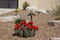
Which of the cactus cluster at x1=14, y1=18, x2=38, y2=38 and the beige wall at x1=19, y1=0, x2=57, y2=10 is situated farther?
the beige wall at x1=19, y1=0, x2=57, y2=10

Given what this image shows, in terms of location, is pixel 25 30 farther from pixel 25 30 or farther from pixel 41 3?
pixel 41 3

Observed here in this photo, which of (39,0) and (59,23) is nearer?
(59,23)

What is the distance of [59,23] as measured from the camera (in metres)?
12.3

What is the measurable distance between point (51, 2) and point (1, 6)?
15.9 ft

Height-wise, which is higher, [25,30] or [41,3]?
[25,30]

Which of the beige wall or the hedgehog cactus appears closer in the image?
the hedgehog cactus

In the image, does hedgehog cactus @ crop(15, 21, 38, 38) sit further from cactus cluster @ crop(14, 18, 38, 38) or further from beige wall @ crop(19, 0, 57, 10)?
beige wall @ crop(19, 0, 57, 10)

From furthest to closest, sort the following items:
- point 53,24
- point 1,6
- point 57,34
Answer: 1. point 1,6
2. point 53,24
3. point 57,34

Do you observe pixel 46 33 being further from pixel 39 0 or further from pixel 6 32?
pixel 39 0

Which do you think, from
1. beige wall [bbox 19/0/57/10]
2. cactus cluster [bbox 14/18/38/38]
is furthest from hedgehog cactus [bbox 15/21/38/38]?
beige wall [bbox 19/0/57/10]

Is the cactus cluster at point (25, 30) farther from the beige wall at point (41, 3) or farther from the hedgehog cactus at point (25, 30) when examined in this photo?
the beige wall at point (41, 3)

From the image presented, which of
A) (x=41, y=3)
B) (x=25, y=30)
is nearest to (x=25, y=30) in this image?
A: (x=25, y=30)

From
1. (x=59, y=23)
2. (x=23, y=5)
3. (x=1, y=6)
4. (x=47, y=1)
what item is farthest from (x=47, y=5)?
(x=59, y=23)

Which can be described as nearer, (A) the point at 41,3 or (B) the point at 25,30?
(B) the point at 25,30
